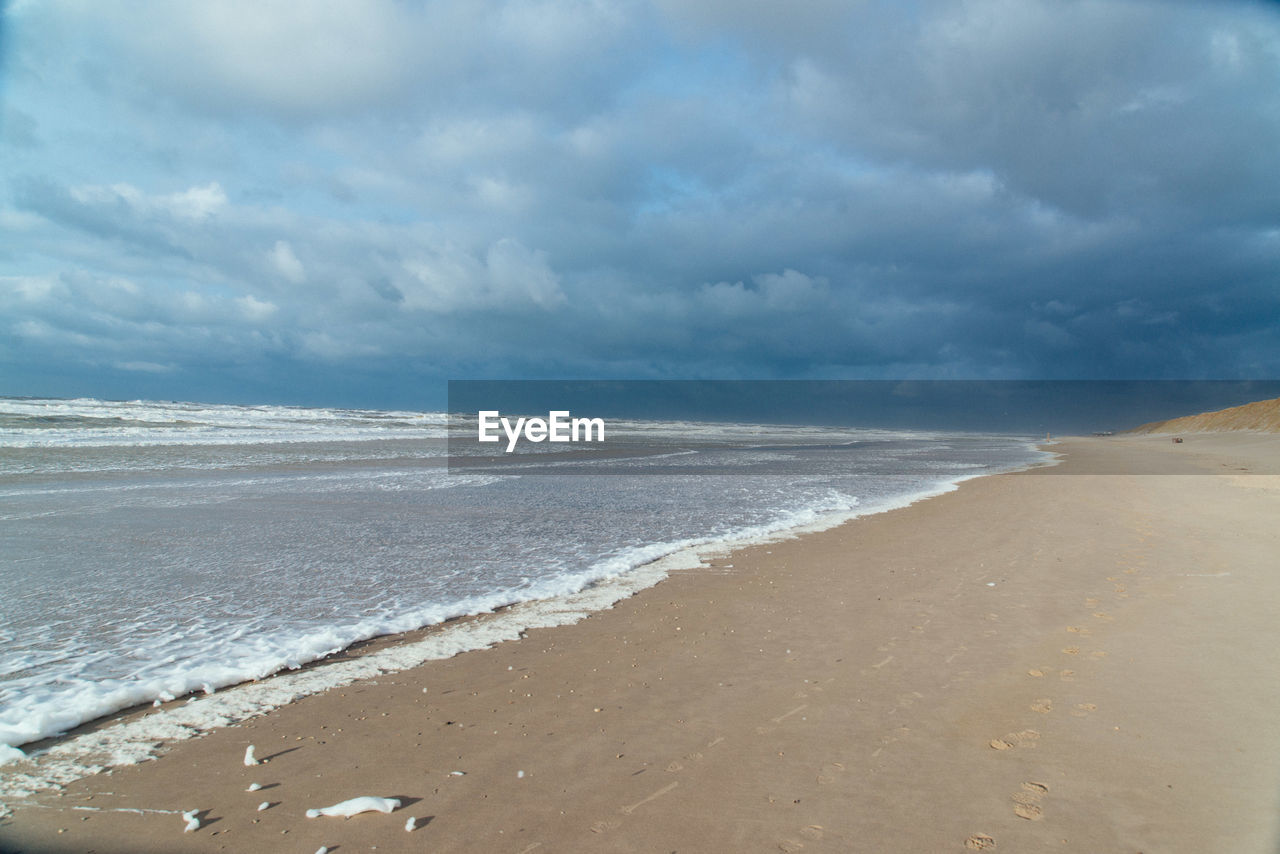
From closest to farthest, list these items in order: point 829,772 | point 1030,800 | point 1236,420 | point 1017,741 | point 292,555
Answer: point 1030,800 → point 829,772 → point 1017,741 → point 292,555 → point 1236,420

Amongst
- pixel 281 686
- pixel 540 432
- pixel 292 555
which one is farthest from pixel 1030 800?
pixel 540 432

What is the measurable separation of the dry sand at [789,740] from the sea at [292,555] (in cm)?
82

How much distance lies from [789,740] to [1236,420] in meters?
82.2

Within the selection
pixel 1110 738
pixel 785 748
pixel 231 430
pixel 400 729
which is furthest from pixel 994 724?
pixel 231 430

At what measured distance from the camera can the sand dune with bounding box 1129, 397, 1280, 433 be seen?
5718 cm

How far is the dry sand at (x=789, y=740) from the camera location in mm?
3506

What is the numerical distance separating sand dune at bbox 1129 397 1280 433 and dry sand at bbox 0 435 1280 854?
210ft

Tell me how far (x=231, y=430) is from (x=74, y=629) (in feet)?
135

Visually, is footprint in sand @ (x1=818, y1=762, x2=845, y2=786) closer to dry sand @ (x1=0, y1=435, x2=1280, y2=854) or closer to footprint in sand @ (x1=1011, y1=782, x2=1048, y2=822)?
dry sand @ (x1=0, y1=435, x2=1280, y2=854)

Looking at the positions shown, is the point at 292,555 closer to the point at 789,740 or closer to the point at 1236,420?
the point at 789,740

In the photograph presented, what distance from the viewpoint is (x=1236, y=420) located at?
6525 centimetres

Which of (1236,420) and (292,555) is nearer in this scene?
(292,555)

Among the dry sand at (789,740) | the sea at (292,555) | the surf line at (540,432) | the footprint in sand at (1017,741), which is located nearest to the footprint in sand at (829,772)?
the dry sand at (789,740)

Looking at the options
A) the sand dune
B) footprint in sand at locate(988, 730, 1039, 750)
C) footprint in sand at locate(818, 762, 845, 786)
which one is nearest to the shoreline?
footprint in sand at locate(818, 762, 845, 786)
